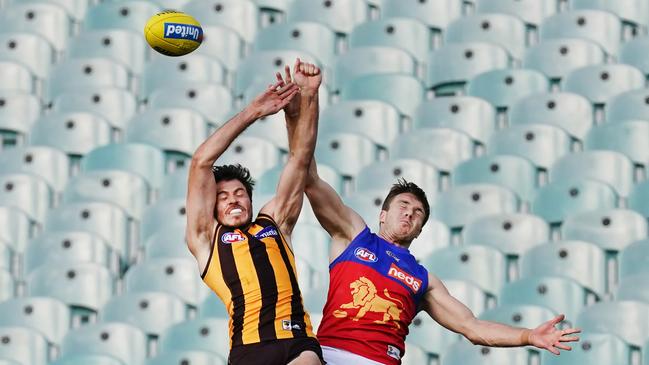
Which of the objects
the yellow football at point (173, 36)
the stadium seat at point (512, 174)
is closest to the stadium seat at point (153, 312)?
the stadium seat at point (512, 174)

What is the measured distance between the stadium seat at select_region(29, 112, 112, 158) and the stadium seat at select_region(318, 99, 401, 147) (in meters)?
1.37

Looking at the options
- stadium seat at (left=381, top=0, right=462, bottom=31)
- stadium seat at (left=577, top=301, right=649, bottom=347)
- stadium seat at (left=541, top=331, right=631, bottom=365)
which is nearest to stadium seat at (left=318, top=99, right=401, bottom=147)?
stadium seat at (left=381, top=0, right=462, bottom=31)

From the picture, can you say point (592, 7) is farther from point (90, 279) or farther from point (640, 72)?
point (90, 279)

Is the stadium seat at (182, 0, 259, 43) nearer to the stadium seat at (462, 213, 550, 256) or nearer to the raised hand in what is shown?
the stadium seat at (462, 213, 550, 256)

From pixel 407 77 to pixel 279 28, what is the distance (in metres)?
1.04

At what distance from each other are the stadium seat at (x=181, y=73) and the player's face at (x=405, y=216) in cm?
425

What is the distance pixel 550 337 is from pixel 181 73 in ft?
16.4

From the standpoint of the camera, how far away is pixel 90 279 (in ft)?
27.9

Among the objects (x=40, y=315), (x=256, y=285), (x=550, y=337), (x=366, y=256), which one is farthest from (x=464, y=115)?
(x=256, y=285)

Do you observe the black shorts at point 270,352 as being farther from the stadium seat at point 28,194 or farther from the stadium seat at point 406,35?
the stadium seat at point 406,35

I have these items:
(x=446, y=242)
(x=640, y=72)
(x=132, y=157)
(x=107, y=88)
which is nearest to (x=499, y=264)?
(x=446, y=242)

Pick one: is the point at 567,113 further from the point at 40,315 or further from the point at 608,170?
the point at 40,315

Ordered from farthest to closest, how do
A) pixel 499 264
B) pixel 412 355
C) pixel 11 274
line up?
pixel 11 274 → pixel 499 264 → pixel 412 355

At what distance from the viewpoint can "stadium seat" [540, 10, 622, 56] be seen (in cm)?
960
